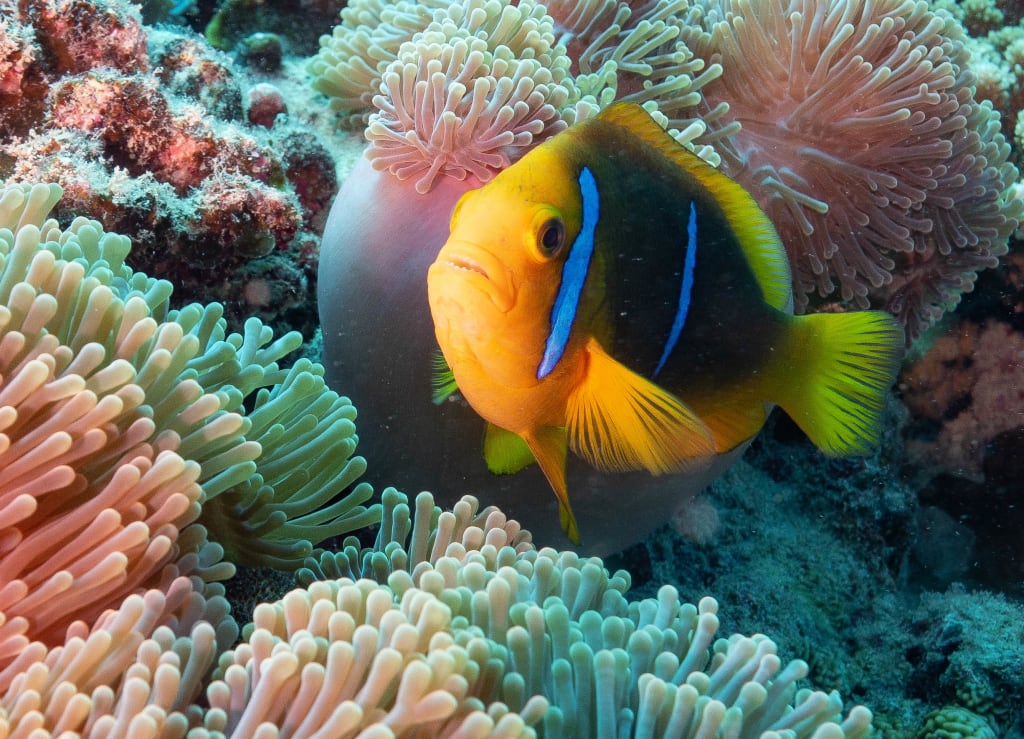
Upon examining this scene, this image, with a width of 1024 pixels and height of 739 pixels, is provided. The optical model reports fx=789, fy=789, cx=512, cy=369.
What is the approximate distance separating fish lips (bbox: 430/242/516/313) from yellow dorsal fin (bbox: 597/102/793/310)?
562 mm

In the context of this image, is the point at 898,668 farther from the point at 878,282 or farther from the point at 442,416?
the point at 442,416

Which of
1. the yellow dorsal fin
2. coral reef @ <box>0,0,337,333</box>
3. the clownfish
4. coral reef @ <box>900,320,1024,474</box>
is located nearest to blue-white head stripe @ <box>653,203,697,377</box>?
the clownfish

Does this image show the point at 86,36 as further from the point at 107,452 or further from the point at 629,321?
the point at 629,321

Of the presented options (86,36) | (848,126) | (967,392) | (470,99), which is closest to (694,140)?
(848,126)

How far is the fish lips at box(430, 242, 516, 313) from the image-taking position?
1340 mm

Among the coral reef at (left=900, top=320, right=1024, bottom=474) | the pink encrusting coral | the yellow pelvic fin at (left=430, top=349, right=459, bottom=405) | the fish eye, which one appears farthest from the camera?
the coral reef at (left=900, top=320, right=1024, bottom=474)

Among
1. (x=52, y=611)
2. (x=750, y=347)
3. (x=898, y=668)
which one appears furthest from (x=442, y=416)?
(x=898, y=668)

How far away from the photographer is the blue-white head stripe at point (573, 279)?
4.90 feet

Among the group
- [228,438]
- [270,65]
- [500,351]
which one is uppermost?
[500,351]

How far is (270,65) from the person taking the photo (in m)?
3.64

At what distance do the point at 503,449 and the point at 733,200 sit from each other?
32.4 inches

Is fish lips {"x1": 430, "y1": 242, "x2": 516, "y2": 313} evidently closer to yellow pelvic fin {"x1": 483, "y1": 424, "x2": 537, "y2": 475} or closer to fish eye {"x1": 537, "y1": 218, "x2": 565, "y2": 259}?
fish eye {"x1": 537, "y1": 218, "x2": 565, "y2": 259}

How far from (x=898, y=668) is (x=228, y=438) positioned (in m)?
2.73

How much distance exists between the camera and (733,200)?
1827 millimetres
